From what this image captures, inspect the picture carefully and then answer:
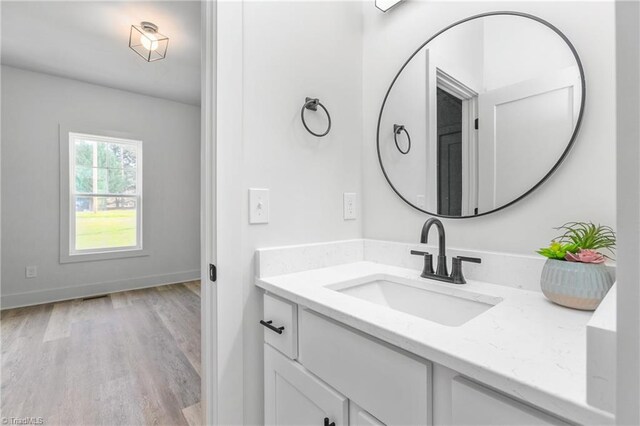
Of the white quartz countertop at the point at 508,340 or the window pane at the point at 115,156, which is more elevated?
the window pane at the point at 115,156

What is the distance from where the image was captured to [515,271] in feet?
3.16

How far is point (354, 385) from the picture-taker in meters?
0.72

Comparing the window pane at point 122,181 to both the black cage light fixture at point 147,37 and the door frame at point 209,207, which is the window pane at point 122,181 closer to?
the black cage light fixture at point 147,37

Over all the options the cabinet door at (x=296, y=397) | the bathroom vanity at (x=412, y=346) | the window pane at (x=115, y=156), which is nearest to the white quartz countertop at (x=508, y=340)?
the bathroom vanity at (x=412, y=346)

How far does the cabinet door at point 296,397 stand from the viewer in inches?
30.8

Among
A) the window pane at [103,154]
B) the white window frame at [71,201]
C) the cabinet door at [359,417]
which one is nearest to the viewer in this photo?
the cabinet door at [359,417]

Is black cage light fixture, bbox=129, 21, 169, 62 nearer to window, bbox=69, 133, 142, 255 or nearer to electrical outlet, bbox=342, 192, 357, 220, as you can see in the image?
window, bbox=69, 133, 142, 255

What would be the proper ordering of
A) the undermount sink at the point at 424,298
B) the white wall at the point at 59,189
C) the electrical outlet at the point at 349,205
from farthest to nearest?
1. the white wall at the point at 59,189
2. the electrical outlet at the point at 349,205
3. the undermount sink at the point at 424,298

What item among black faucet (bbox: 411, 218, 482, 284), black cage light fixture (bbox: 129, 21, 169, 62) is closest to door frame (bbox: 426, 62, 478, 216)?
black faucet (bbox: 411, 218, 482, 284)

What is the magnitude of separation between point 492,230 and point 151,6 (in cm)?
280

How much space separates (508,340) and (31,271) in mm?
4441

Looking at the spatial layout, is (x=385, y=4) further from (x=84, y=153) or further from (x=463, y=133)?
(x=84, y=153)

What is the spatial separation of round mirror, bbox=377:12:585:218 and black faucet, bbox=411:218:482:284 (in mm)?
140

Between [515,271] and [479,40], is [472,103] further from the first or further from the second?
[515,271]
